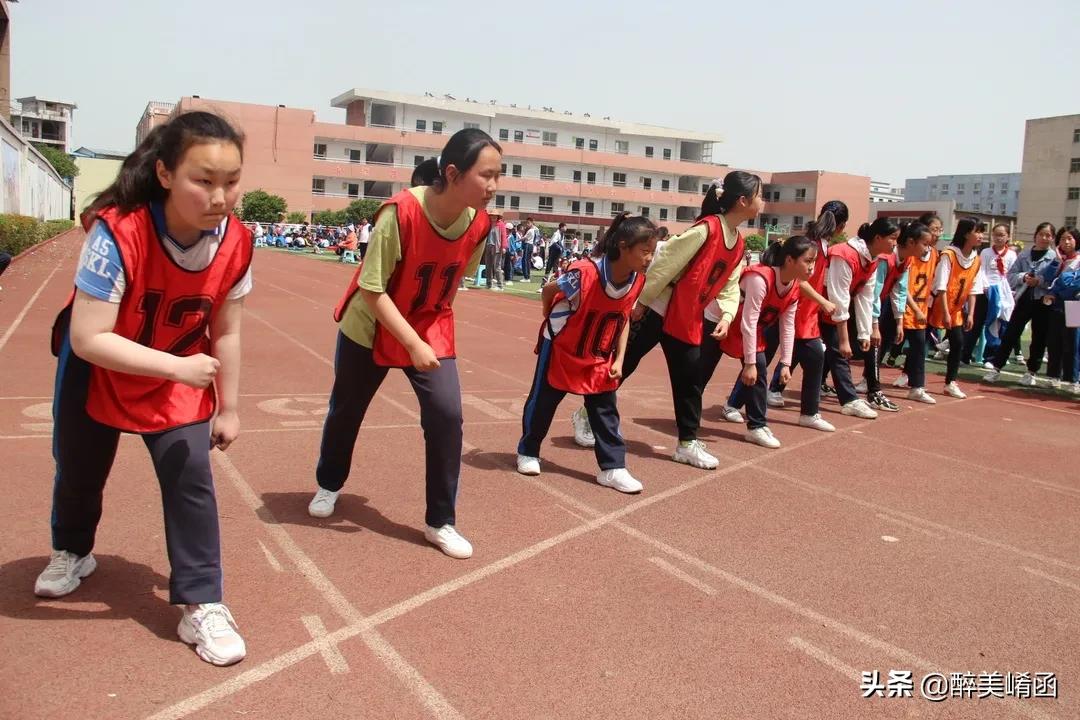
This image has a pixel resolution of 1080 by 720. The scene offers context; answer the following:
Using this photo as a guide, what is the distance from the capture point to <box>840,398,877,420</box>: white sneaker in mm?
8452

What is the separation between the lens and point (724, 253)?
6.16 metres

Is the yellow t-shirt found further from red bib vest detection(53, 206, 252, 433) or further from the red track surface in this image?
the red track surface

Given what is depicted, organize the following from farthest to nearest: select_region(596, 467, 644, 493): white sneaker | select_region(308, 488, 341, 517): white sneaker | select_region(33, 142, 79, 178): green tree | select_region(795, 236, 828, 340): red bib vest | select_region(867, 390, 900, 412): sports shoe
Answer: select_region(33, 142, 79, 178): green tree, select_region(867, 390, 900, 412): sports shoe, select_region(795, 236, 828, 340): red bib vest, select_region(596, 467, 644, 493): white sneaker, select_region(308, 488, 341, 517): white sneaker

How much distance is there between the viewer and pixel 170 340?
10.4ft

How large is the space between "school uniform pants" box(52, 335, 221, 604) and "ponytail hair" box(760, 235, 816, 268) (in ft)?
16.4

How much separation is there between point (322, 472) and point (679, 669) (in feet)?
7.34

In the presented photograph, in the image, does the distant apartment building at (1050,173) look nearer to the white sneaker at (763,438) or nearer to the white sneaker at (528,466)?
the white sneaker at (763,438)

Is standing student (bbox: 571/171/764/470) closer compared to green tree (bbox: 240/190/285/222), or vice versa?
standing student (bbox: 571/171/764/470)

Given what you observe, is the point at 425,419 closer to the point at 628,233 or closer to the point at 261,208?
the point at 628,233

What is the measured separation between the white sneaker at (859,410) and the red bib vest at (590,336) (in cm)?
384

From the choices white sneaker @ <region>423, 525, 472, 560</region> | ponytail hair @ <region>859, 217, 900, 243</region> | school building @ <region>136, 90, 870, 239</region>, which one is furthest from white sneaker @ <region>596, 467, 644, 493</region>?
school building @ <region>136, 90, 870, 239</region>

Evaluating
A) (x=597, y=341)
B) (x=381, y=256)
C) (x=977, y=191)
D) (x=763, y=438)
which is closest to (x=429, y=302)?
(x=381, y=256)

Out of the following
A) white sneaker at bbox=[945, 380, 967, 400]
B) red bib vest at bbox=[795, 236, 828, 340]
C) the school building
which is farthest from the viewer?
the school building

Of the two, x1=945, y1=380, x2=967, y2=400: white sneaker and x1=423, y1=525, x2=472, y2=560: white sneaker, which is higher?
x1=945, y1=380, x2=967, y2=400: white sneaker
